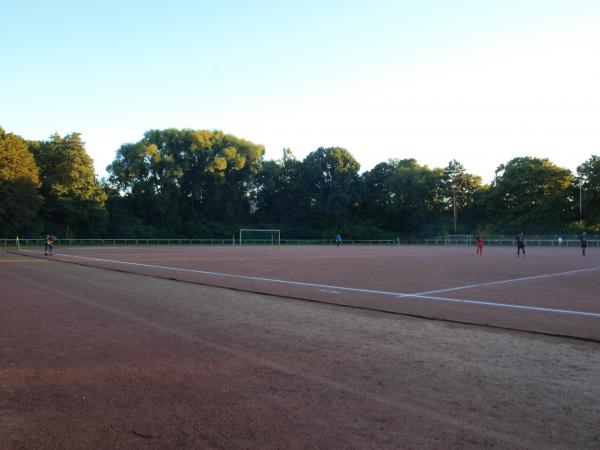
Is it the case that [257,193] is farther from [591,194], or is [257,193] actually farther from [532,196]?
[591,194]

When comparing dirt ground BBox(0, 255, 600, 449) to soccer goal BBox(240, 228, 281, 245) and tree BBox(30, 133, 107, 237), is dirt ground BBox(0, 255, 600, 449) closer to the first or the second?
tree BBox(30, 133, 107, 237)

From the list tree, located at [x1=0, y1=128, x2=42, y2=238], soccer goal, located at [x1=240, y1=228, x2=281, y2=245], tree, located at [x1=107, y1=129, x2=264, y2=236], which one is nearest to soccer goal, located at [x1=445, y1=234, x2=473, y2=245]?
soccer goal, located at [x1=240, y1=228, x2=281, y2=245]

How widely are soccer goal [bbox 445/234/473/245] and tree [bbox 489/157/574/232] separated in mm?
5543

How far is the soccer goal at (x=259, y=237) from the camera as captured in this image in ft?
227

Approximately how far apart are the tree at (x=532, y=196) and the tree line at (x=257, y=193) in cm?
16

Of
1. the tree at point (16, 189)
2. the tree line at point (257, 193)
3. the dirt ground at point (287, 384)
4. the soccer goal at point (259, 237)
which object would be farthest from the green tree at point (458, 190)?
the dirt ground at point (287, 384)

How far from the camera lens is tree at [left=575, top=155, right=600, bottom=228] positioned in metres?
69.7

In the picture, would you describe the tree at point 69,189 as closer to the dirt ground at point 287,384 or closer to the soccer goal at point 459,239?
the soccer goal at point 459,239

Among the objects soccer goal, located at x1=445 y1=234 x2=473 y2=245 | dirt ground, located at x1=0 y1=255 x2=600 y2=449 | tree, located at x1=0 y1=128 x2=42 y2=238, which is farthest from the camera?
soccer goal, located at x1=445 y1=234 x2=473 y2=245

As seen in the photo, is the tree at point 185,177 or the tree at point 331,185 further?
the tree at point 331,185

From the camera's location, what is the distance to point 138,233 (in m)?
61.9

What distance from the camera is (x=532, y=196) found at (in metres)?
76.0

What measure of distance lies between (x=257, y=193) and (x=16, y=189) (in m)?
39.1

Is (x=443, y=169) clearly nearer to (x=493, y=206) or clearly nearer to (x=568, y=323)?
(x=493, y=206)
